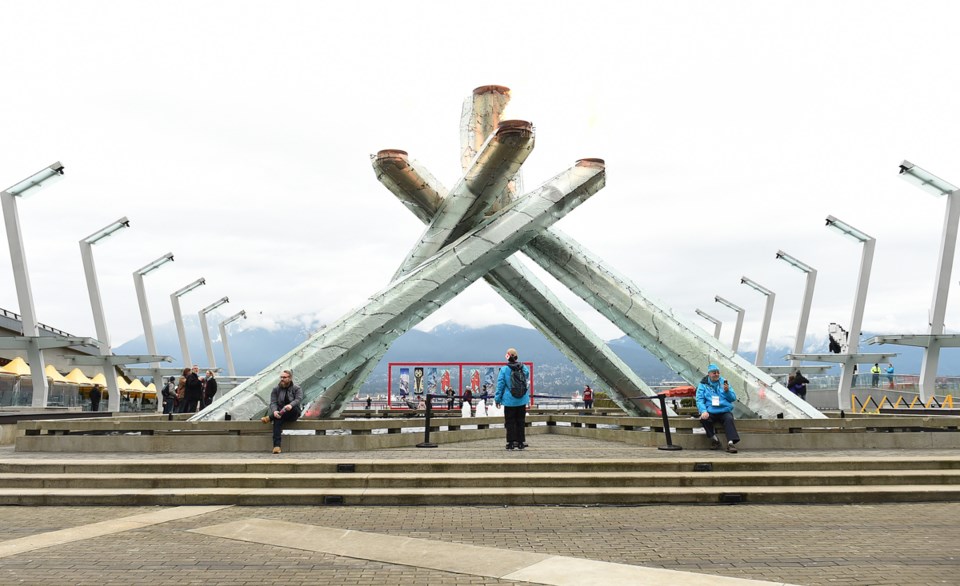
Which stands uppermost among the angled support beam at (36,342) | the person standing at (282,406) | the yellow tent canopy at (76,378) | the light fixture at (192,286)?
the light fixture at (192,286)

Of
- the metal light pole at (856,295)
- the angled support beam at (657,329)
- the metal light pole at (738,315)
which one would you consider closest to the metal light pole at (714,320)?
the metal light pole at (738,315)

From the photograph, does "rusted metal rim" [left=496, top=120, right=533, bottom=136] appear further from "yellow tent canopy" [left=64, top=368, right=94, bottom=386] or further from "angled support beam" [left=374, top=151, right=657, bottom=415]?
"yellow tent canopy" [left=64, top=368, right=94, bottom=386]

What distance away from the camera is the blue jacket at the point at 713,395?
41.0 feet

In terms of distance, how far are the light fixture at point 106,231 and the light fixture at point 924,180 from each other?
27945 millimetres

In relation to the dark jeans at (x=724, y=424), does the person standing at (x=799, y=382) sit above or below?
below

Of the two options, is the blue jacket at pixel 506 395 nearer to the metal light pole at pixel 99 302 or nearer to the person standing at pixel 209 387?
the person standing at pixel 209 387

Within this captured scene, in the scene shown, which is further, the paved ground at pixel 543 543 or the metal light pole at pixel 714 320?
the metal light pole at pixel 714 320

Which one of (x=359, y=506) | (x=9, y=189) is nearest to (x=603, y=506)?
(x=359, y=506)

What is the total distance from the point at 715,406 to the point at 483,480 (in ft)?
16.0

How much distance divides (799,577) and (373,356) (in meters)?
12.4

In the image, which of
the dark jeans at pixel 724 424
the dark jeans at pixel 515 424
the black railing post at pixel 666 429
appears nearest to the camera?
the dark jeans at pixel 724 424

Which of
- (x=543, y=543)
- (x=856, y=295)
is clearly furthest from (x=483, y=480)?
(x=856, y=295)

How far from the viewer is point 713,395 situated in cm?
1254

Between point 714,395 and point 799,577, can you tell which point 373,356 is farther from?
point 799,577
